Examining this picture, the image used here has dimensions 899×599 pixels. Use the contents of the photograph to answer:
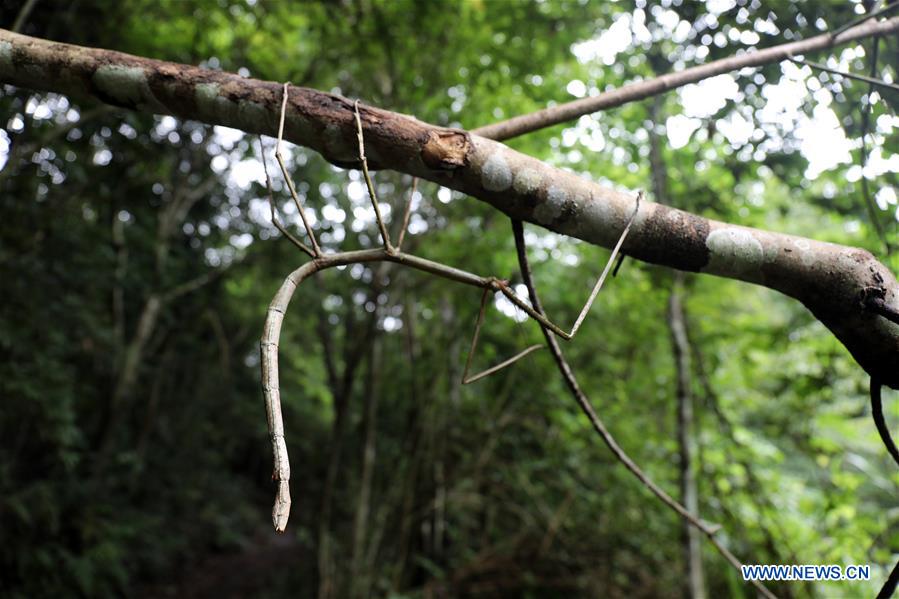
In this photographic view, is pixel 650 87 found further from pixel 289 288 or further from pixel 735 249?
pixel 289 288

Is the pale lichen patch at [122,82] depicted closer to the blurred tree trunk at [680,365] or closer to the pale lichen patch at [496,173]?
the pale lichen patch at [496,173]

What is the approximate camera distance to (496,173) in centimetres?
115

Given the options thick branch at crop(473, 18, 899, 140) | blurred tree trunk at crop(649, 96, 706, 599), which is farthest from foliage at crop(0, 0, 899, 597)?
thick branch at crop(473, 18, 899, 140)

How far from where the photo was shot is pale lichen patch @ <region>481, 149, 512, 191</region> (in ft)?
3.76

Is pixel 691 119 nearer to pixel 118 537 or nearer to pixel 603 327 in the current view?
pixel 603 327

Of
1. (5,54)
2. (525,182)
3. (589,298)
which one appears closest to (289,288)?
(525,182)

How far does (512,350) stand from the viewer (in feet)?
14.8

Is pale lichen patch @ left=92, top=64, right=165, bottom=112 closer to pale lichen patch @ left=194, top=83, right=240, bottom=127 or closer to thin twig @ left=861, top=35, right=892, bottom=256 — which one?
pale lichen patch @ left=194, top=83, right=240, bottom=127

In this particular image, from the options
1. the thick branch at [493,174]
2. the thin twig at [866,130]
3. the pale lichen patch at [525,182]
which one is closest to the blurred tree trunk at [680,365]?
the thin twig at [866,130]

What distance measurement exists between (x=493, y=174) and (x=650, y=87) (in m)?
0.65

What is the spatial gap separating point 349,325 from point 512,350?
1.41 meters

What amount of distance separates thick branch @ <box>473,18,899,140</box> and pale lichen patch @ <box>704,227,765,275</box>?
49 centimetres

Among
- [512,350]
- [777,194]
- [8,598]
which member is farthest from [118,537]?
[777,194]

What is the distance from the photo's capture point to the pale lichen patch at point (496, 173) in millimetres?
1146
